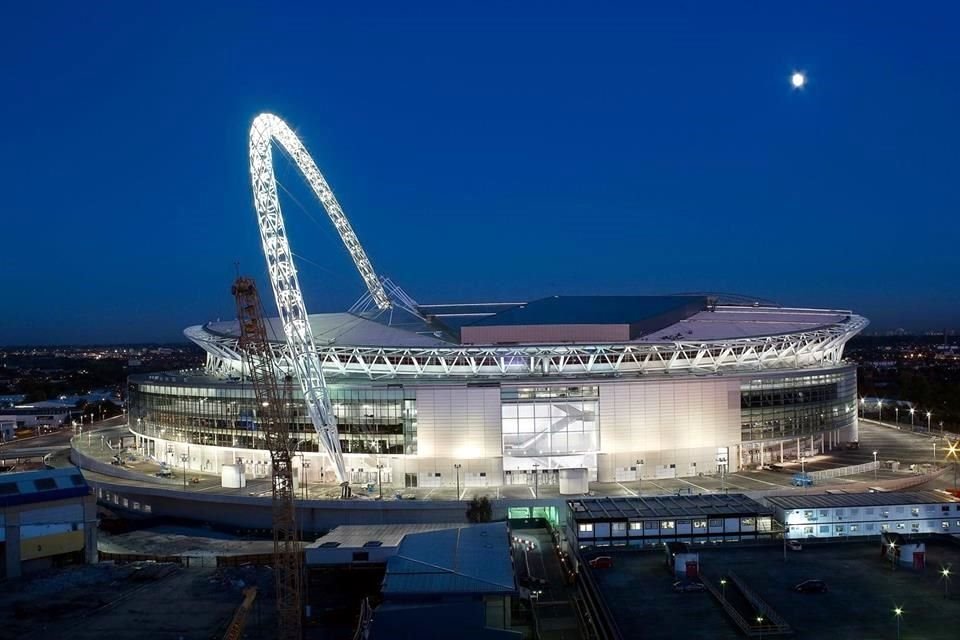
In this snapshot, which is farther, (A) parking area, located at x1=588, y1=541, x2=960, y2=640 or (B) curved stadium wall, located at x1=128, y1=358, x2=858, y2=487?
(B) curved stadium wall, located at x1=128, y1=358, x2=858, y2=487

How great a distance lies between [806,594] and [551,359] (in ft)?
126

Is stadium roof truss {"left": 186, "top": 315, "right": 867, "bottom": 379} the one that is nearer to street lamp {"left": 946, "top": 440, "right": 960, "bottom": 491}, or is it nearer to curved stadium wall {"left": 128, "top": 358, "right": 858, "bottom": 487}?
curved stadium wall {"left": 128, "top": 358, "right": 858, "bottom": 487}

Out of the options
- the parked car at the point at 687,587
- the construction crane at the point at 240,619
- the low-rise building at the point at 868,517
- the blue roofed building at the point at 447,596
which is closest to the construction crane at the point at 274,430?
the construction crane at the point at 240,619

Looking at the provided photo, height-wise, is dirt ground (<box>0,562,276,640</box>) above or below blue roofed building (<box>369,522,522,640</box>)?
below

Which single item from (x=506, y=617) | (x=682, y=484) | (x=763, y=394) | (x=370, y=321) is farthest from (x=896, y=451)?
(x=506, y=617)

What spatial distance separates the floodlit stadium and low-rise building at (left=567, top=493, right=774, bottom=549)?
66.7ft

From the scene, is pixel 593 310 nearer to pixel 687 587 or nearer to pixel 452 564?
pixel 452 564

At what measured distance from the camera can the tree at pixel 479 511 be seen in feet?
170

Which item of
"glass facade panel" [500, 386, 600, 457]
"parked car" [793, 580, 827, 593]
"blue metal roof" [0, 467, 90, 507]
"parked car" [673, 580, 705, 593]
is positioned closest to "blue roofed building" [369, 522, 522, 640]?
"parked car" [673, 580, 705, 593]

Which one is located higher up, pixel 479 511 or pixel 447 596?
pixel 447 596

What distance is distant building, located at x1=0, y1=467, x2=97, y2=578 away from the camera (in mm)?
43719

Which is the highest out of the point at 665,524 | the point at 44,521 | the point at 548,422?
the point at 548,422

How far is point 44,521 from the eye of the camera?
45188mm

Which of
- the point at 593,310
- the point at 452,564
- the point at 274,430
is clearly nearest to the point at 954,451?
the point at 593,310
